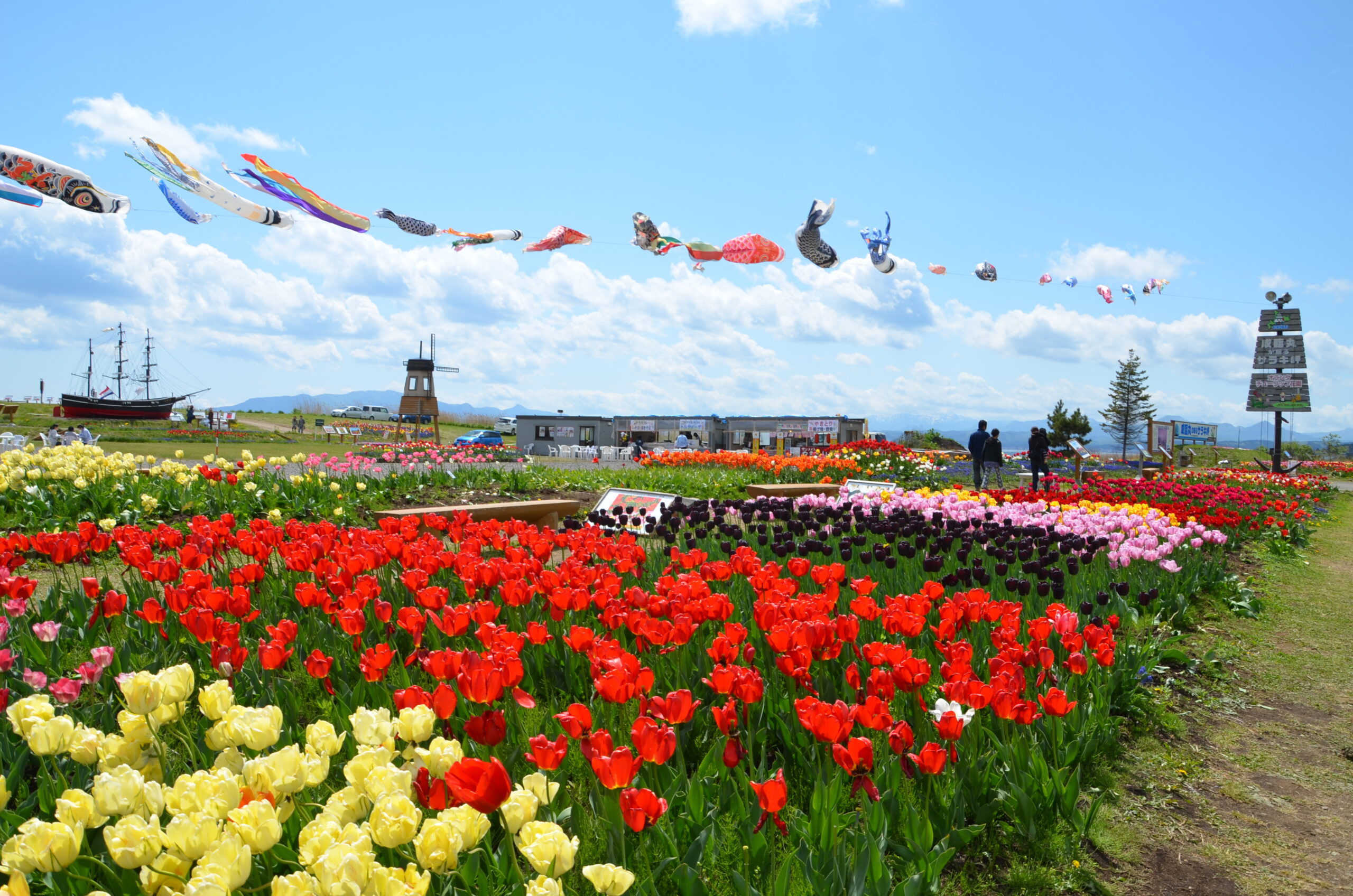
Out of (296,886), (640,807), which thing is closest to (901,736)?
(640,807)

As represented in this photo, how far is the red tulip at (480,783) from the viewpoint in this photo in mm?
1730

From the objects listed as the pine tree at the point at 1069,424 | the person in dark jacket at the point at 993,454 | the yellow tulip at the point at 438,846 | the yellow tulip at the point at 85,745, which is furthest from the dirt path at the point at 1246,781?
the pine tree at the point at 1069,424

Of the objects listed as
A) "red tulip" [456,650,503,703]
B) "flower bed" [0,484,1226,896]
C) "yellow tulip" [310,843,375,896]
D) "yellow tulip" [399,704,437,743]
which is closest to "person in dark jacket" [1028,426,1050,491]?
"flower bed" [0,484,1226,896]

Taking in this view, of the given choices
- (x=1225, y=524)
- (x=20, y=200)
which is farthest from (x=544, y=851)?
(x=20, y=200)

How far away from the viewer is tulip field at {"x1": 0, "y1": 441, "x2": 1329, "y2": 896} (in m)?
1.73

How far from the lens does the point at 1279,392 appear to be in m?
31.8

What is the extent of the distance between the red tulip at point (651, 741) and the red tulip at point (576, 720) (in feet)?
0.53

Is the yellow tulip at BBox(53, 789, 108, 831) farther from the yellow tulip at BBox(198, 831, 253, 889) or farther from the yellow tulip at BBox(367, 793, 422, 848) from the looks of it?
the yellow tulip at BBox(367, 793, 422, 848)

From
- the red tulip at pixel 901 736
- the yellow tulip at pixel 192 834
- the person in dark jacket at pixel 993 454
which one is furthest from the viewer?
the person in dark jacket at pixel 993 454

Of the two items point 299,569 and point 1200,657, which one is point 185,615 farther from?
point 1200,657

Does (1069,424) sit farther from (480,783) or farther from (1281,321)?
(480,783)

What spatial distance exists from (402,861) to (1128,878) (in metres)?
2.46

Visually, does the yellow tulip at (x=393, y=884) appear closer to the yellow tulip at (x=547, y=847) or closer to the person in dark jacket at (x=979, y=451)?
the yellow tulip at (x=547, y=847)

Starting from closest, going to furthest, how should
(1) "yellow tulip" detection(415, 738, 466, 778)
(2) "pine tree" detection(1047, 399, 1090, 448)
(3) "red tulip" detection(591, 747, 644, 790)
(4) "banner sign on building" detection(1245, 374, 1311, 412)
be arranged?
1. (1) "yellow tulip" detection(415, 738, 466, 778)
2. (3) "red tulip" detection(591, 747, 644, 790)
3. (4) "banner sign on building" detection(1245, 374, 1311, 412)
4. (2) "pine tree" detection(1047, 399, 1090, 448)
